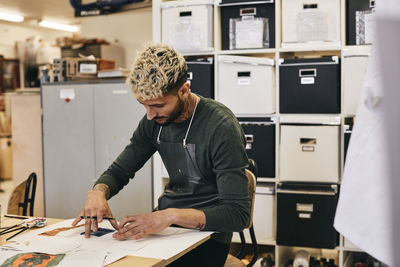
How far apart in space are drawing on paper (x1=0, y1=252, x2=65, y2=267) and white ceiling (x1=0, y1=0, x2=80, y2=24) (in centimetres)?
657

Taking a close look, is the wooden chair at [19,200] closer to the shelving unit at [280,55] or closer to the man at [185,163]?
the man at [185,163]

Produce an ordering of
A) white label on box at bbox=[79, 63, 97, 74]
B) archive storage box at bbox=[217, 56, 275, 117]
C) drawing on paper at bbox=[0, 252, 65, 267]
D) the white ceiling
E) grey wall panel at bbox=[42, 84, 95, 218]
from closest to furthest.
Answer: drawing on paper at bbox=[0, 252, 65, 267]
archive storage box at bbox=[217, 56, 275, 117]
grey wall panel at bbox=[42, 84, 95, 218]
white label on box at bbox=[79, 63, 97, 74]
the white ceiling

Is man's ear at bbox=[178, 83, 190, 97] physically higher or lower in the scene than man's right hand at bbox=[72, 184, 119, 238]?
higher

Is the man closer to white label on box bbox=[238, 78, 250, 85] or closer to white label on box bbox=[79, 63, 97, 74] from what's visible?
white label on box bbox=[238, 78, 250, 85]

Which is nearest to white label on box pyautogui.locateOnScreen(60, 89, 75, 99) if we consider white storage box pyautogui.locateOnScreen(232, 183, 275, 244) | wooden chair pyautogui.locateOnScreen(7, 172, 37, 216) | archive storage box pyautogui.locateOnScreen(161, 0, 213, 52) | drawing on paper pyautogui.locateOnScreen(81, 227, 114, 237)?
archive storage box pyautogui.locateOnScreen(161, 0, 213, 52)

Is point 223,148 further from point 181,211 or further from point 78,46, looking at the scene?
point 78,46

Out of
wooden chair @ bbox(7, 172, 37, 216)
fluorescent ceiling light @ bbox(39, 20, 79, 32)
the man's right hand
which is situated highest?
fluorescent ceiling light @ bbox(39, 20, 79, 32)

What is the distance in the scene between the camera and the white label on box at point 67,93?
12.7 feet

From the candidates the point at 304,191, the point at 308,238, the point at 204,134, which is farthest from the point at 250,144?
the point at 204,134

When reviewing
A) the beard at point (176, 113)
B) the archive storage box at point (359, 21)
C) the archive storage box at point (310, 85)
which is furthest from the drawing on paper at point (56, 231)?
the archive storage box at point (359, 21)

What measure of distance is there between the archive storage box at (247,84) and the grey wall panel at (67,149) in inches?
49.7

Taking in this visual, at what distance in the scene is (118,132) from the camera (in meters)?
3.71

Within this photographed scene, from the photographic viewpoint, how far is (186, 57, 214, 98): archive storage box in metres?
3.19

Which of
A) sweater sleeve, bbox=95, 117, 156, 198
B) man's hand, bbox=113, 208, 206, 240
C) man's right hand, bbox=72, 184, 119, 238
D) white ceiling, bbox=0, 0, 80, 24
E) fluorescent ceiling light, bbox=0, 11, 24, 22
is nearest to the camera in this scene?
man's hand, bbox=113, 208, 206, 240
